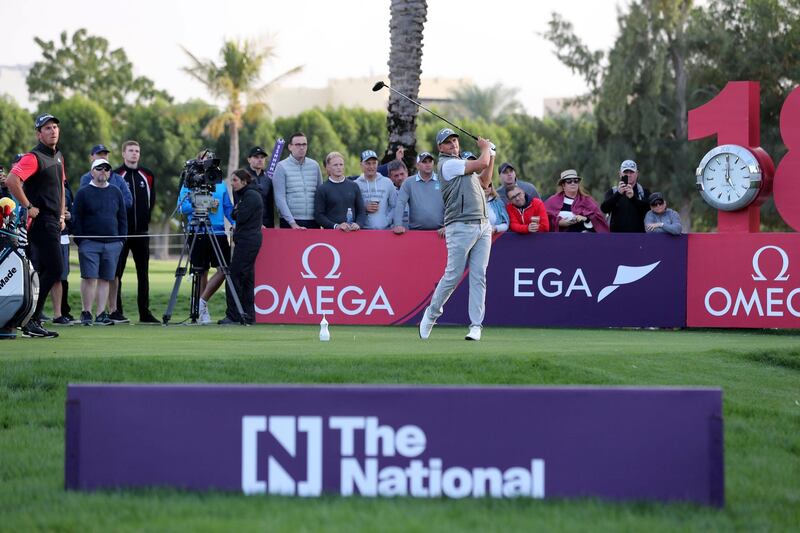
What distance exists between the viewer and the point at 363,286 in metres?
15.8

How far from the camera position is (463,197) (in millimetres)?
12508

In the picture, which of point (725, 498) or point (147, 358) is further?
point (147, 358)

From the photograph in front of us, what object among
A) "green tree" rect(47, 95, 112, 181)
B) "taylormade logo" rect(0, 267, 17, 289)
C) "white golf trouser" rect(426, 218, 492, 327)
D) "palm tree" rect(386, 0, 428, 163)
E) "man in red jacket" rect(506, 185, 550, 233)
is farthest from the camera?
"green tree" rect(47, 95, 112, 181)

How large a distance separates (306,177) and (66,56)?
252ft

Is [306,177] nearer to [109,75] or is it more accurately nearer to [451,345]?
[451,345]

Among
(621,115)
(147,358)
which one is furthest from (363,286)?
(621,115)

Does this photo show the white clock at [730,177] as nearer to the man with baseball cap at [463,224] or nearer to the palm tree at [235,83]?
the man with baseball cap at [463,224]

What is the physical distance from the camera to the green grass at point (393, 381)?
5.67 meters

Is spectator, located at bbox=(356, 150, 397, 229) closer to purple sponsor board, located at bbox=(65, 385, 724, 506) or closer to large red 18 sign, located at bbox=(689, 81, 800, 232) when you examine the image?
large red 18 sign, located at bbox=(689, 81, 800, 232)

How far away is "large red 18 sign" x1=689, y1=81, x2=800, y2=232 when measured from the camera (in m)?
16.2

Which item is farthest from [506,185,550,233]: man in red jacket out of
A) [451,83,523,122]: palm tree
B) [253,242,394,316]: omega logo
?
[451,83,523,122]: palm tree

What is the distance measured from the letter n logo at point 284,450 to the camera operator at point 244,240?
9.39 metres

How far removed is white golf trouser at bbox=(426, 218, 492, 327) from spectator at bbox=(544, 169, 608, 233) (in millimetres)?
3699

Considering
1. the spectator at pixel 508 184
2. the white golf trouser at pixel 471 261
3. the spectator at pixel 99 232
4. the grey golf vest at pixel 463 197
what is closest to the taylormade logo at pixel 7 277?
the spectator at pixel 99 232
